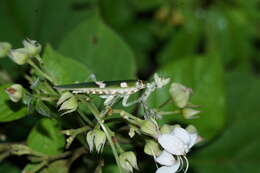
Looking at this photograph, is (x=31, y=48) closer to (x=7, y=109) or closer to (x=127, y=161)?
(x=7, y=109)

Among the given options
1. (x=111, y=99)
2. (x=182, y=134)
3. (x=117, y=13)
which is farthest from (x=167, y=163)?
(x=117, y=13)

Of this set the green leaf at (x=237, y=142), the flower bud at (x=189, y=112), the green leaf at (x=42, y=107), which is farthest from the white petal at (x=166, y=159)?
the green leaf at (x=237, y=142)

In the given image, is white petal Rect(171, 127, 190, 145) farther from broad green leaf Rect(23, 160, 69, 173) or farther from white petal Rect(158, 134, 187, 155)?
broad green leaf Rect(23, 160, 69, 173)

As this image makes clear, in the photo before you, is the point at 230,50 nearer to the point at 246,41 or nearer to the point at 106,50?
the point at 246,41

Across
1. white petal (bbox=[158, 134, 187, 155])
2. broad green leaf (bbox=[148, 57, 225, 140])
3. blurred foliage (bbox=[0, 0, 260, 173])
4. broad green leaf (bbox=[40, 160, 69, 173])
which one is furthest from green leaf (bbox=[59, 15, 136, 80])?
white petal (bbox=[158, 134, 187, 155])

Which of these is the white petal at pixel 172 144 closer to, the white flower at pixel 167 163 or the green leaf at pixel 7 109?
the white flower at pixel 167 163

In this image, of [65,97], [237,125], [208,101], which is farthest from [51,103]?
[237,125]
